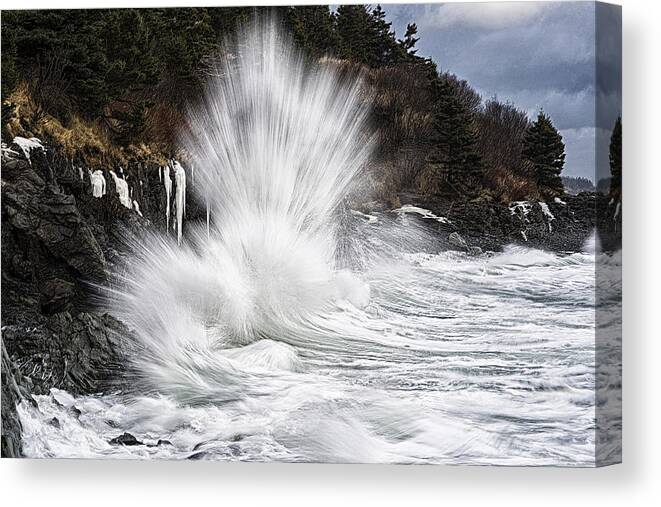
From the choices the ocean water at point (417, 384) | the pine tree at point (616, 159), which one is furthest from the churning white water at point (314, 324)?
the pine tree at point (616, 159)

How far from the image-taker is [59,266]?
798 centimetres

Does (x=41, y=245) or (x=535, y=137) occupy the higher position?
(x=535, y=137)

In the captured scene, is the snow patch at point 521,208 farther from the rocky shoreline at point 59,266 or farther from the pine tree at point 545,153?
the rocky shoreline at point 59,266

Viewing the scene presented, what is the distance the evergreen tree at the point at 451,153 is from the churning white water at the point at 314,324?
30cm

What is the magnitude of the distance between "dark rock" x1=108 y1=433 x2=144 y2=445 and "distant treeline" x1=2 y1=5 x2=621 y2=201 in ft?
5.25

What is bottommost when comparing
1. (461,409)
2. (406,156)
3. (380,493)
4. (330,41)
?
(380,493)

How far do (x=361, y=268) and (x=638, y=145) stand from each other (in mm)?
1633

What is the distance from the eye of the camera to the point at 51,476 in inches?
322

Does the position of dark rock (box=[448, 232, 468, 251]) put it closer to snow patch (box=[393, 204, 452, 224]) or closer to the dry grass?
snow patch (box=[393, 204, 452, 224])

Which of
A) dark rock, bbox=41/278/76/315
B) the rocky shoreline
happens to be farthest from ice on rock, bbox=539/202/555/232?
dark rock, bbox=41/278/76/315

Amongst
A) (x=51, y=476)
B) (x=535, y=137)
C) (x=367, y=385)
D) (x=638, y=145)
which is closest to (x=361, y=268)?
(x=367, y=385)

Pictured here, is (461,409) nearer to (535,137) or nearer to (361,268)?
(361,268)

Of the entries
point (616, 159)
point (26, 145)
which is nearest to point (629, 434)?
point (616, 159)

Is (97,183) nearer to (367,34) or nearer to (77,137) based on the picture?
(77,137)
